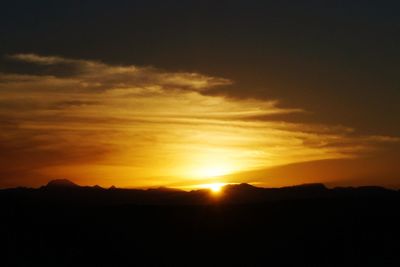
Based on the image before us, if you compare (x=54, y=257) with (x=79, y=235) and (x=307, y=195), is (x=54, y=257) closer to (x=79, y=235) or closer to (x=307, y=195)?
(x=79, y=235)

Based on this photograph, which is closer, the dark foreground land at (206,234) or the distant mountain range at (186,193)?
the dark foreground land at (206,234)

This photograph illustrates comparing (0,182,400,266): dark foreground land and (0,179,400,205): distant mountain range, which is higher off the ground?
(0,179,400,205): distant mountain range

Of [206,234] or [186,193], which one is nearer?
[206,234]

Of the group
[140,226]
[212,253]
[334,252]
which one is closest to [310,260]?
[334,252]

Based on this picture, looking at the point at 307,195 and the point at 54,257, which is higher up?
the point at 307,195

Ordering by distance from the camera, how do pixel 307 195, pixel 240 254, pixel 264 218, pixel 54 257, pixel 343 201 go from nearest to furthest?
pixel 54 257, pixel 240 254, pixel 264 218, pixel 343 201, pixel 307 195

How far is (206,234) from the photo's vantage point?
193 ft

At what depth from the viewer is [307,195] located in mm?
171375

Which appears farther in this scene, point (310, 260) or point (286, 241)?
point (286, 241)

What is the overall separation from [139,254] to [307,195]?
12315 cm

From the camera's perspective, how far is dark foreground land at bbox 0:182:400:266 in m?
50.8

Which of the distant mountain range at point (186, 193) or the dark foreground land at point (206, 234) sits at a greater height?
the distant mountain range at point (186, 193)

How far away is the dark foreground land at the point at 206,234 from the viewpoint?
50.8 meters

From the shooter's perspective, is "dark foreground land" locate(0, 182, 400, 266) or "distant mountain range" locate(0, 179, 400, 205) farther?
"distant mountain range" locate(0, 179, 400, 205)
